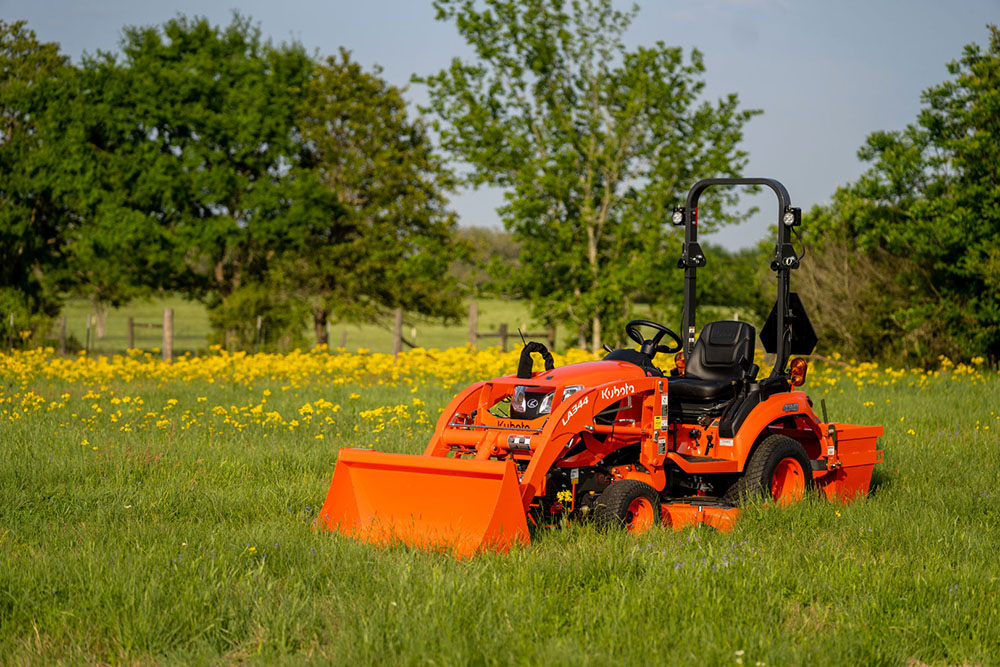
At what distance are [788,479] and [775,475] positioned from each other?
0.10m

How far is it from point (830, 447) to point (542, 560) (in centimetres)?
306

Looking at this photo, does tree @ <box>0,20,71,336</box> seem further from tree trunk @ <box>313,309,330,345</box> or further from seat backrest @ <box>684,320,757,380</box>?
seat backrest @ <box>684,320,757,380</box>

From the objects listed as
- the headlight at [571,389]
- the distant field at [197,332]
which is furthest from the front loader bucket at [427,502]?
the distant field at [197,332]

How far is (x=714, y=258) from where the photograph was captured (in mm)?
24047

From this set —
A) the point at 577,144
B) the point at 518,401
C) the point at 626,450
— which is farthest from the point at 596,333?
the point at 518,401

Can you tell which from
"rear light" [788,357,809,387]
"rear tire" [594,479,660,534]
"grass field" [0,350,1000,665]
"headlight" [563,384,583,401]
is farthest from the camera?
"rear light" [788,357,809,387]

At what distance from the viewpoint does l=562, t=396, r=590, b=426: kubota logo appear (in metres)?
5.91

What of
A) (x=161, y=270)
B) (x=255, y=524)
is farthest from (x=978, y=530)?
(x=161, y=270)

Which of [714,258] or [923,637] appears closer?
[923,637]

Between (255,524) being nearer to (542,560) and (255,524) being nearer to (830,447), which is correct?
(542,560)

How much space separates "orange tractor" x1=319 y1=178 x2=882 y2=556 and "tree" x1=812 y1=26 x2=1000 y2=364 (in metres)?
11.7

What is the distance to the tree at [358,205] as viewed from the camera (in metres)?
30.7

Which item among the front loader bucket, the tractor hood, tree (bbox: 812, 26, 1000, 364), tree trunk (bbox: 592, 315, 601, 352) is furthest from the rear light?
tree trunk (bbox: 592, 315, 601, 352)

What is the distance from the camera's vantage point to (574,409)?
598 centimetres
